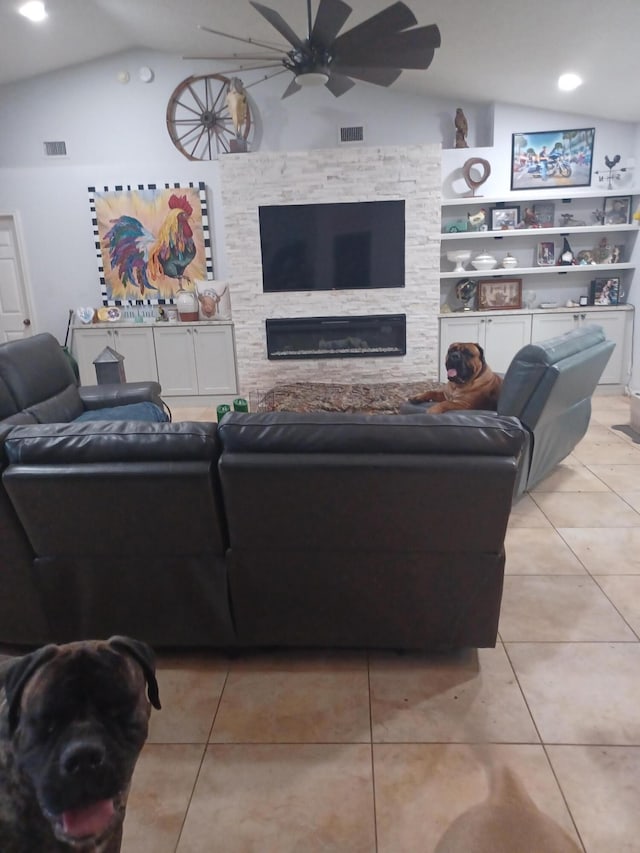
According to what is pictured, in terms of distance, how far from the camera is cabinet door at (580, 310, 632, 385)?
18.2 feet

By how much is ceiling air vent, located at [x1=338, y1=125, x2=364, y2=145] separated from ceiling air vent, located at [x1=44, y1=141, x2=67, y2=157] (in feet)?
9.35

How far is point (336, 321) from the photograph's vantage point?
5.77m

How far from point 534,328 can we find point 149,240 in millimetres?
4089

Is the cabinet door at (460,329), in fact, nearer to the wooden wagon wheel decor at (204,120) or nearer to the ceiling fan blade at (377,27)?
the wooden wagon wheel decor at (204,120)

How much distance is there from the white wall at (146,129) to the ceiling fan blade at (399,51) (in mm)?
2698

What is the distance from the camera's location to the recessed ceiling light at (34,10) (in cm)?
424

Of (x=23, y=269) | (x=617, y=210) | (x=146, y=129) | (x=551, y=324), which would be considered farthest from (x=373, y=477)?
(x=23, y=269)

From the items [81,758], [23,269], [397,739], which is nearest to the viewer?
[81,758]

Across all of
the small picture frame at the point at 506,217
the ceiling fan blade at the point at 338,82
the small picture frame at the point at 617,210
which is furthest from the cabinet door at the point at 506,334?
the ceiling fan blade at the point at 338,82

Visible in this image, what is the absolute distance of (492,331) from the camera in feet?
18.6

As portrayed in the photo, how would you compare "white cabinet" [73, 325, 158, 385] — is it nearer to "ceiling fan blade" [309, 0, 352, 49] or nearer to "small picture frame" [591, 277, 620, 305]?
"ceiling fan blade" [309, 0, 352, 49]

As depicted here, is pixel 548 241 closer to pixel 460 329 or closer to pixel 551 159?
pixel 551 159

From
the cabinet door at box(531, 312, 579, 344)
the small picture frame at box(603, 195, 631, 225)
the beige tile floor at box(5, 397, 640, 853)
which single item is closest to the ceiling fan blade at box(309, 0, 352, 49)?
the beige tile floor at box(5, 397, 640, 853)

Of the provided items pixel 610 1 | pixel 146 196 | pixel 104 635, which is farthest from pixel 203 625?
pixel 146 196
